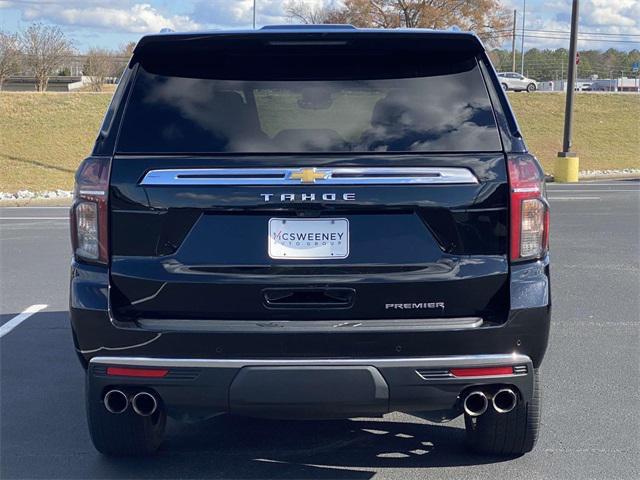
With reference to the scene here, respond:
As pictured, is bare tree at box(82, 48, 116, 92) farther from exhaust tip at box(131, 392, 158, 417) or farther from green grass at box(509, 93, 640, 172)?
exhaust tip at box(131, 392, 158, 417)

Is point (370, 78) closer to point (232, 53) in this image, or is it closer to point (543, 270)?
point (232, 53)

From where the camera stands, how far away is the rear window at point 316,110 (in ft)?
11.9

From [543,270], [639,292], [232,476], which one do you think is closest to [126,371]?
[232,476]

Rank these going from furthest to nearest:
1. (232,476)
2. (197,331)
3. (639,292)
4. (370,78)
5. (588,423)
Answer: (639,292) < (588,423) < (232,476) < (370,78) < (197,331)

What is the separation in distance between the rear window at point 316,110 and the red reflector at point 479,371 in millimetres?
915

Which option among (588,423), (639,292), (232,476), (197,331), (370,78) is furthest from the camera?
(639,292)

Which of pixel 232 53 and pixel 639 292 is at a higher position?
pixel 232 53

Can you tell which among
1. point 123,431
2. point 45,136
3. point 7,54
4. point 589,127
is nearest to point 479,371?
point 123,431

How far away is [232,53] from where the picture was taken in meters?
3.81

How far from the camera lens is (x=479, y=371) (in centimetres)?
358

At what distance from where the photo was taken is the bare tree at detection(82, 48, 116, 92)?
57050 mm

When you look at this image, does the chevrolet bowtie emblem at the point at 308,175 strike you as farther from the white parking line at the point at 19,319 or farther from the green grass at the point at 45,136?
the green grass at the point at 45,136

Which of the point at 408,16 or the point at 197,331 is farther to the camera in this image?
the point at 408,16

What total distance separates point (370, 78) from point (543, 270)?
1.12 metres
